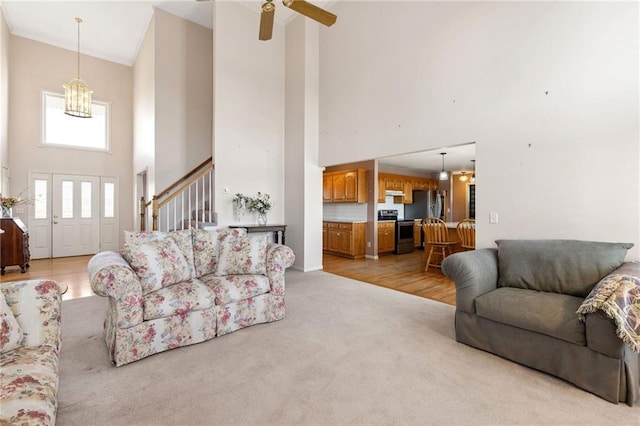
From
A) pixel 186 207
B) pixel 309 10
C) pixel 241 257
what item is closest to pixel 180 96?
pixel 186 207

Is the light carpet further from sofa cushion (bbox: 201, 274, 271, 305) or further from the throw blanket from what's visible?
the throw blanket

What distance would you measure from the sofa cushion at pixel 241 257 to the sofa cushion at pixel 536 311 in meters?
2.06

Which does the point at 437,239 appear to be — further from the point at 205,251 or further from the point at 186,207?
the point at 186,207

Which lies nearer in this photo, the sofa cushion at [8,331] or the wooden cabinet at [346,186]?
the sofa cushion at [8,331]

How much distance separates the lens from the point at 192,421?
1.65 metres

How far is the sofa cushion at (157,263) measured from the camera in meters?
2.47

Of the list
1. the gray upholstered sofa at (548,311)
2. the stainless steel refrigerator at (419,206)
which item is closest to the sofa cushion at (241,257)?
the gray upholstered sofa at (548,311)

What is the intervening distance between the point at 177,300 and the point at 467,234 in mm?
4415

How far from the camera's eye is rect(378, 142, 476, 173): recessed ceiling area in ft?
20.0

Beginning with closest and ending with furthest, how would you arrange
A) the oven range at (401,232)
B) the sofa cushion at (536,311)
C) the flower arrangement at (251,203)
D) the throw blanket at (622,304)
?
the throw blanket at (622,304) → the sofa cushion at (536,311) → the flower arrangement at (251,203) → the oven range at (401,232)

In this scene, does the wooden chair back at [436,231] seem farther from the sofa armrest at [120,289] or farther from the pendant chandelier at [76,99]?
the pendant chandelier at [76,99]

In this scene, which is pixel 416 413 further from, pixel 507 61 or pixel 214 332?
pixel 507 61

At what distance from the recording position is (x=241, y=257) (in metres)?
3.05

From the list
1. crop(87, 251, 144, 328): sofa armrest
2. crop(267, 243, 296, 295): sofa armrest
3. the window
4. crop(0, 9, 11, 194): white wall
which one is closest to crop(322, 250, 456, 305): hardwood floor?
crop(267, 243, 296, 295): sofa armrest
